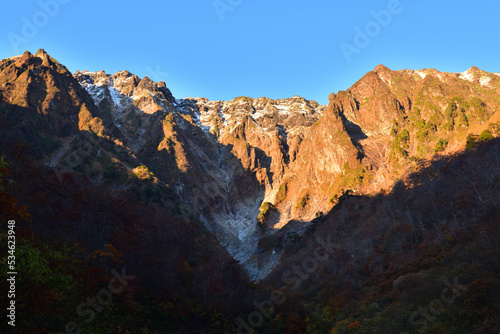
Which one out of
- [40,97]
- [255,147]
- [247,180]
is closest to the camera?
[40,97]

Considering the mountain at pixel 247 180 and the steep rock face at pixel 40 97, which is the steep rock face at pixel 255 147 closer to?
the steep rock face at pixel 40 97

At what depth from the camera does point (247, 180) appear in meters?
155

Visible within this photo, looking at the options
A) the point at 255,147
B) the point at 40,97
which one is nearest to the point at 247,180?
the point at 255,147

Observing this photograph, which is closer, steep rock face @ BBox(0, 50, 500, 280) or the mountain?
the mountain

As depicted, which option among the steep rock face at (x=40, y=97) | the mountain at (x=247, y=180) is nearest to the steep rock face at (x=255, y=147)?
the steep rock face at (x=40, y=97)

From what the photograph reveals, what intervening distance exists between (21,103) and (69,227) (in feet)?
332

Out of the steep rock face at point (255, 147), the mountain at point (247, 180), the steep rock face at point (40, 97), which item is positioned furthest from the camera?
the steep rock face at point (40, 97)

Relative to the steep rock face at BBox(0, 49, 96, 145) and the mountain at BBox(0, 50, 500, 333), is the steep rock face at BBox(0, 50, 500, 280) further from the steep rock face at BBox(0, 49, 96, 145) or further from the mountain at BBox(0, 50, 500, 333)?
the mountain at BBox(0, 50, 500, 333)

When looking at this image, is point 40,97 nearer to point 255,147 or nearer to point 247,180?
point 247,180

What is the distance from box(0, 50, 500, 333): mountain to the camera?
31.0 meters

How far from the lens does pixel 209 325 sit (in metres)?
24.1

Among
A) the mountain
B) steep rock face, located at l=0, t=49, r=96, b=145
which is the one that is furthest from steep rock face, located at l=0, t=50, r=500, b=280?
the mountain

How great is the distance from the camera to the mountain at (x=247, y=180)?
31.0 metres

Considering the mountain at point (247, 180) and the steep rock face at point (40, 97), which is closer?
the mountain at point (247, 180)
